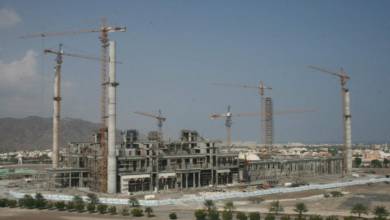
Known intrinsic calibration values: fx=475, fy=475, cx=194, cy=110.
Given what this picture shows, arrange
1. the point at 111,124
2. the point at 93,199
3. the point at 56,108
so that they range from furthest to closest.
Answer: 1. the point at 56,108
2. the point at 111,124
3. the point at 93,199

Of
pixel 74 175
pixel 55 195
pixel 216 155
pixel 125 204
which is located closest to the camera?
pixel 125 204

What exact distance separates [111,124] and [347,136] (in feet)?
264

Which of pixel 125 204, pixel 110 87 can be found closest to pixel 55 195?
pixel 125 204

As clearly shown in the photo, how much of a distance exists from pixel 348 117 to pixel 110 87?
270 feet

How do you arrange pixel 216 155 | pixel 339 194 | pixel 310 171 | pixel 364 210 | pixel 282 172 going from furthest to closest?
pixel 310 171, pixel 282 172, pixel 216 155, pixel 339 194, pixel 364 210

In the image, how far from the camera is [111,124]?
87.9 metres

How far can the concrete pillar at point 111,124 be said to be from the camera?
281 ft

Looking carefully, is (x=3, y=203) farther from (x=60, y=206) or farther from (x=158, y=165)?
(x=158, y=165)

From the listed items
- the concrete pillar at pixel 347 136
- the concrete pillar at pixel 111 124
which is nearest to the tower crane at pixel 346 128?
the concrete pillar at pixel 347 136

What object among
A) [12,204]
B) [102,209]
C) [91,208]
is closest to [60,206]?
[91,208]

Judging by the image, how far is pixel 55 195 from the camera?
78.8m

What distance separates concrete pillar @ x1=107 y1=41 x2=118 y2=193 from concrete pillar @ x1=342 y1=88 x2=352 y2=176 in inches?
2995

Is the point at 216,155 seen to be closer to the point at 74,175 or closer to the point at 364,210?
the point at 74,175

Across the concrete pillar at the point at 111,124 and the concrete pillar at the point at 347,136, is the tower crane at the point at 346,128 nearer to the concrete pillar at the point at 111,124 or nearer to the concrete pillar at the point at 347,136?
the concrete pillar at the point at 347,136
